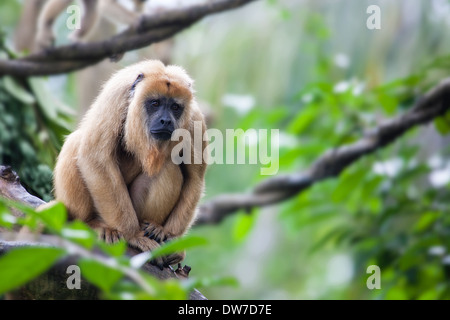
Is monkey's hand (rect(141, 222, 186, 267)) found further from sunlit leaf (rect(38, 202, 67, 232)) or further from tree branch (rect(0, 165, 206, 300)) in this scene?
sunlit leaf (rect(38, 202, 67, 232))

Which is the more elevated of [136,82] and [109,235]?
[136,82]

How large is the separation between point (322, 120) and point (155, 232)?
13.9 feet

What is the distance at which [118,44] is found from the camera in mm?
3719

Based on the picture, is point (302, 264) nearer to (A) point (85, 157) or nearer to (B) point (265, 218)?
(B) point (265, 218)

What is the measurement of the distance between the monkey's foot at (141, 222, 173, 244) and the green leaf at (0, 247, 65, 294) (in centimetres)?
206

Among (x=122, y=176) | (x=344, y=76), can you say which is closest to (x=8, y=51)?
(x=122, y=176)

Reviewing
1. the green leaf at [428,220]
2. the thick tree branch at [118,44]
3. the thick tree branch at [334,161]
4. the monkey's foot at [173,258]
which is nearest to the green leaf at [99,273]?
the monkey's foot at [173,258]

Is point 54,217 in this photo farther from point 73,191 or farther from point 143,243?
point 73,191

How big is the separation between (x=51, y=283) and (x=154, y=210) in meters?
1.02

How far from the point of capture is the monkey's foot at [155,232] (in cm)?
307

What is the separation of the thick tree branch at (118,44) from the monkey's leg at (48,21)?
3.50 feet

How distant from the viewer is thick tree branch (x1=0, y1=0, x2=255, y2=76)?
3.73 meters

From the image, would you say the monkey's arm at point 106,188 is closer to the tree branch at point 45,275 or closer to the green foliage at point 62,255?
the tree branch at point 45,275

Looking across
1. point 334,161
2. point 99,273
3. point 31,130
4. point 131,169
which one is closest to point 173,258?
point 131,169
